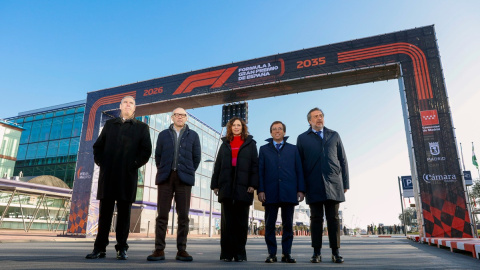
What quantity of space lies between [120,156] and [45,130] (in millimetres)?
39158

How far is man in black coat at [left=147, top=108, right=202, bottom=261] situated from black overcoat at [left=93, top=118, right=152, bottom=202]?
0.25 meters

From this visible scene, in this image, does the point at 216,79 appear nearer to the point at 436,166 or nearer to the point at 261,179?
the point at 436,166

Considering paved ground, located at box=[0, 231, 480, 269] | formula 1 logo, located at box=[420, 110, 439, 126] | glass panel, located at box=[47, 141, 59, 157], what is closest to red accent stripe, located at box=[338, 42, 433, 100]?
formula 1 logo, located at box=[420, 110, 439, 126]

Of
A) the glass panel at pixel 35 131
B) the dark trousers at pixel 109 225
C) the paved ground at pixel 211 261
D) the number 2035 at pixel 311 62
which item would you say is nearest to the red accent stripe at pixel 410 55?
the number 2035 at pixel 311 62

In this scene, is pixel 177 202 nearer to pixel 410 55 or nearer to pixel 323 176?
pixel 323 176

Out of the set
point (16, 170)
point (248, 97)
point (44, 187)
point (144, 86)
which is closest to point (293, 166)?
point (248, 97)

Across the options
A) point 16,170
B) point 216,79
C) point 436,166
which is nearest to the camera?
point 436,166

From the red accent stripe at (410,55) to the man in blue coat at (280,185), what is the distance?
9491mm

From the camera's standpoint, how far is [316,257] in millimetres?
4016

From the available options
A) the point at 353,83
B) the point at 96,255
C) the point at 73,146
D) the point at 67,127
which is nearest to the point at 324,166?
the point at 96,255

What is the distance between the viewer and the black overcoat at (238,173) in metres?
4.13

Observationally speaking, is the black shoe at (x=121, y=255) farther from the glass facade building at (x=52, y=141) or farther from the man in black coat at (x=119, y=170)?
the glass facade building at (x=52, y=141)

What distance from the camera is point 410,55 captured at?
1250 centimetres

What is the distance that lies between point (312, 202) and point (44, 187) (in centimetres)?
2188
